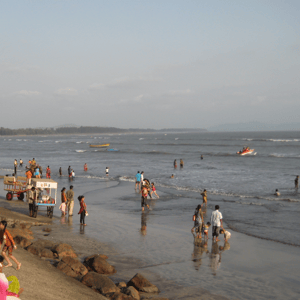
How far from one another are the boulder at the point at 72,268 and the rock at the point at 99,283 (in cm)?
51

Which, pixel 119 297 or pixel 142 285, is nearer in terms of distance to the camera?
pixel 119 297

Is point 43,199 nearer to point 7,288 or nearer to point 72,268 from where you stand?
point 72,268

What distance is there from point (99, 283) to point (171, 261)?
11.3ft

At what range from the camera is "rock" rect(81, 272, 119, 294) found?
8133 mm

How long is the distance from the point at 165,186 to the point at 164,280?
2140 centimetres

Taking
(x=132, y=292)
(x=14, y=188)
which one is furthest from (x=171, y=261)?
(x=14, y=188)

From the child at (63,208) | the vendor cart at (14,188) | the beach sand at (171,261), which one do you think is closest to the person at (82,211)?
the beach sand at (171,261)

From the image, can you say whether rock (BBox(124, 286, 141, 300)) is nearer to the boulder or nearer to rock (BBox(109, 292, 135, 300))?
rock (BBox(109, 292, 135, 300))

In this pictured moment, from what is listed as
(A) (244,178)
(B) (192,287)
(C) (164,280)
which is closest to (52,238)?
(C) (164,280)

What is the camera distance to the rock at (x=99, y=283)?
8133mm

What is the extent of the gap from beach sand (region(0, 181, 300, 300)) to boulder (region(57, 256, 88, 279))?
24 cm

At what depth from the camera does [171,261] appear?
11156mm

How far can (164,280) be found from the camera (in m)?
9.60

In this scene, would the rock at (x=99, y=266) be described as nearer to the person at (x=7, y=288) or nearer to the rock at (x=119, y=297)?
the rock at (x=119, y=297)
